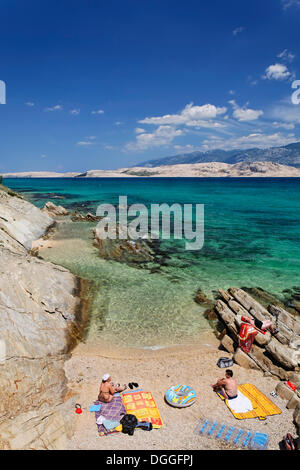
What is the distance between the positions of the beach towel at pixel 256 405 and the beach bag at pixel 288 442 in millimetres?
1164

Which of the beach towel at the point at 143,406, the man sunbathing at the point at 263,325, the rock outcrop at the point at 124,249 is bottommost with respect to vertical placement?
the beach towel at the point at 143,406

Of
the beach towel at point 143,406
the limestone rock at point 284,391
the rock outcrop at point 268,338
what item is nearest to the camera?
the beach towel at point 143,406

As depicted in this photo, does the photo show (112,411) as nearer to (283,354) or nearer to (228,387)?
(228,387)

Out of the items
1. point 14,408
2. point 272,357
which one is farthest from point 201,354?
point 14,408

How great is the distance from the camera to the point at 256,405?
10305mm

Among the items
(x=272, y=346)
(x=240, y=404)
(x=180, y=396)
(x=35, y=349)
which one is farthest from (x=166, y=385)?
(x=35, y=349)

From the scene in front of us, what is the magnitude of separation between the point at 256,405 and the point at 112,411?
5.58 m

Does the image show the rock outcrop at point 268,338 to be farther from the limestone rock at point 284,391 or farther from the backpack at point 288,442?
the backpack at point 288,442

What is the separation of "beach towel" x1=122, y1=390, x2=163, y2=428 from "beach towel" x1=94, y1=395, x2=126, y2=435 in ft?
0.74

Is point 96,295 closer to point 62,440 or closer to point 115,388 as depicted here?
point 115,388

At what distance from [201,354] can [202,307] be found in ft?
16.1

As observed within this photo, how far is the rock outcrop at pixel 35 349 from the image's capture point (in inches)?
342

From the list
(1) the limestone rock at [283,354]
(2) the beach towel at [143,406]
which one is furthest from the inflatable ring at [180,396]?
(1) the limestone rock at [283,354]

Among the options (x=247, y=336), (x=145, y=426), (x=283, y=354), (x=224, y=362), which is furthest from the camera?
(x=247, y=336)
